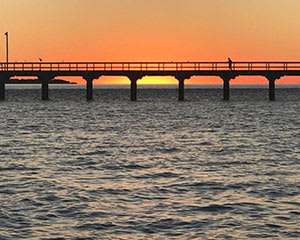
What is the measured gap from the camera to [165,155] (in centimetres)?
2606

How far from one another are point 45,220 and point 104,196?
2759mm

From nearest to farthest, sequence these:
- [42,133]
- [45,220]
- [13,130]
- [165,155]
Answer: [45,220], [165,155], [42,133], [13,130]

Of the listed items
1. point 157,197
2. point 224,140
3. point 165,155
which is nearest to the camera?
point 157,197

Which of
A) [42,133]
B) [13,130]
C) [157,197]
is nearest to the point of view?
[157,197]

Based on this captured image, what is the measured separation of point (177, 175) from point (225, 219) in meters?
5.97

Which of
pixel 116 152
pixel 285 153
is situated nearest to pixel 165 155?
pixel 116 152

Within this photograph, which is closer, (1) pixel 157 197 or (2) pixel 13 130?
(1) pixel 157 197

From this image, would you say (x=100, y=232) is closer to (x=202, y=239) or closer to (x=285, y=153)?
(x=202, y=239)

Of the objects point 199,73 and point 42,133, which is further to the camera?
point 199,73

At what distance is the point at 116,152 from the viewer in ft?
89.6

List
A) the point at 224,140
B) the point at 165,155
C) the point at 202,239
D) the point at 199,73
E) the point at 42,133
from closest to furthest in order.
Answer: the point at 202,239, the point at 165,155, the point at 224,140, the point at 42,133, the point at 199,73

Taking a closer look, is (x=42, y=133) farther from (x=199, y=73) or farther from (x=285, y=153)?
(x=199, y=73)

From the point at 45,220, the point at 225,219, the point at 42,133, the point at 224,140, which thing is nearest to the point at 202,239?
the point at 225,219

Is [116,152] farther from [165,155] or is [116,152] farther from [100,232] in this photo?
[100,232]
